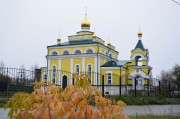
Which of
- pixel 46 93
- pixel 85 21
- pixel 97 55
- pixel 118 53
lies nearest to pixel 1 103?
pixel 46 93

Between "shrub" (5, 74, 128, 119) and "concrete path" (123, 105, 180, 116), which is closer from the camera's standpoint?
"shrub" (5, 74, 128, 119)

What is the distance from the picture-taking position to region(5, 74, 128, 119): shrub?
208 cm

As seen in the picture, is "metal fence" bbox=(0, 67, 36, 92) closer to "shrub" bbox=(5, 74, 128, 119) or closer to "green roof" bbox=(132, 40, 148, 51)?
"shrub" bbox=(5, 74, 128, 119)

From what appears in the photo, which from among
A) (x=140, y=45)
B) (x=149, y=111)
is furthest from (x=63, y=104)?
(x=140, y=45)

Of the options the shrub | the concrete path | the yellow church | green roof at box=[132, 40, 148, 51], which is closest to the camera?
the shrub

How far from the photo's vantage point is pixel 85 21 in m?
40.5

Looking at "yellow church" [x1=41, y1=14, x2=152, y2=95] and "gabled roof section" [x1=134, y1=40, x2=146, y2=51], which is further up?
"gabled roof section" [x1=134, y1=40, x2=146, y2=51]

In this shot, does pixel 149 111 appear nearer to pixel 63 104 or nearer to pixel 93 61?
pixel 63 104

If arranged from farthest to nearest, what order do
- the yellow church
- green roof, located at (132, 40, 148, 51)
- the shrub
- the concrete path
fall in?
green roof, located at (132, 40, 148, 51), the yellow church, the concrete path, the shrub

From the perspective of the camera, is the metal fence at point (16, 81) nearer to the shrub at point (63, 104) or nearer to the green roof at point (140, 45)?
the shrub at point (63, 104)

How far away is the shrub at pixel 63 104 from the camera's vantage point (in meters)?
2.08

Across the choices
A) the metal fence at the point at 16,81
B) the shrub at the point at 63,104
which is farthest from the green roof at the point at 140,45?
the shrub at the point at 63,104

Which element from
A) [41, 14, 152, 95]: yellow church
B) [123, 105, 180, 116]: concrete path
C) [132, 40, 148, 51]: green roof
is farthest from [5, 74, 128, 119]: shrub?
[132, 40, 148, 51]: green roof

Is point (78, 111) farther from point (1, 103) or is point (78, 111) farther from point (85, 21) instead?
point (85, 21)
